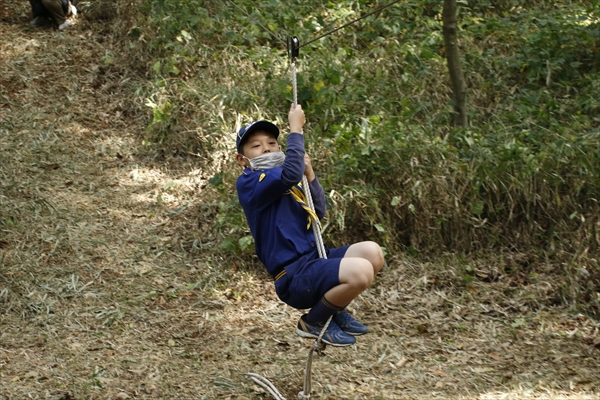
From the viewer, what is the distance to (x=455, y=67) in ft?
20.4

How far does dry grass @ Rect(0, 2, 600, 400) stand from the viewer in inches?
166

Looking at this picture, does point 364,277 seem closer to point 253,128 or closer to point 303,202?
point 303,202

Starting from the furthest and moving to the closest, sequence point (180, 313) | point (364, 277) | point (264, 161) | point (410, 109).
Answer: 1. point (410, 109)
2. point (180, 313)
3. point (264, 161)
4. point (364, 277)

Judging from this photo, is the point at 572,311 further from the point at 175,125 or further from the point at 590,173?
the point at 175,125

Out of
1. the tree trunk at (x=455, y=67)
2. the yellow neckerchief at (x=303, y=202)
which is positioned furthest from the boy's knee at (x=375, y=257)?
the tree trunk at (x=455, y=67)

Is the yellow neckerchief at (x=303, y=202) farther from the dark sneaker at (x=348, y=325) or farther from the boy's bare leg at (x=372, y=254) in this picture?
the dark sneaker at (x=348, y=325)

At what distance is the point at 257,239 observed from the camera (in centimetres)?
364

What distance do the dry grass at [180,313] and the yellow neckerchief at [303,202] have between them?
1.18m

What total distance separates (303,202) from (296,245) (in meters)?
0.23

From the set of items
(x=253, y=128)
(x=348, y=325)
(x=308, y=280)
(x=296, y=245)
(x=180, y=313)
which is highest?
(x=253, y=128)

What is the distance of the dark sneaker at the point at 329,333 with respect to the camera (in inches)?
135

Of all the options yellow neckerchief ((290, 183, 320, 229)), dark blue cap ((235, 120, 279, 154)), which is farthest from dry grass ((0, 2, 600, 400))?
dark blue cap ((235, 120, 279, 154))

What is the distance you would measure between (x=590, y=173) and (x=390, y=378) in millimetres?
2338

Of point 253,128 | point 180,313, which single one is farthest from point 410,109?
point 253,128
